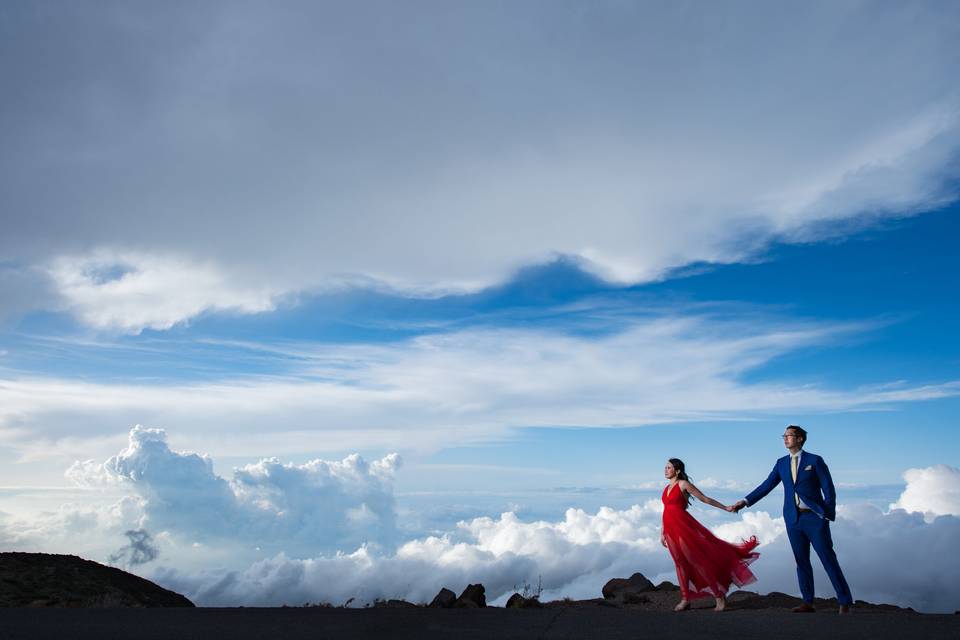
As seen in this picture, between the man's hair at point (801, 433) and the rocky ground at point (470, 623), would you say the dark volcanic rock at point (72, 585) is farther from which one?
the man's hair at point (801, 433)

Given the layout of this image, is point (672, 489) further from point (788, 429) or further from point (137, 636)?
point (137, 636)

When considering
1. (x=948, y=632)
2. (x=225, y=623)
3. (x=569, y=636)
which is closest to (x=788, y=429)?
(x=948, y=632)

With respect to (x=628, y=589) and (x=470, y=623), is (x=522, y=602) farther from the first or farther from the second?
(x=628, y=589)

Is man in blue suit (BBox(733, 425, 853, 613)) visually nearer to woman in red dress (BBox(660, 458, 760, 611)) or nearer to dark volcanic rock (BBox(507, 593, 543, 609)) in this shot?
woman in red dress (BBox(660, 458, 760, 611))

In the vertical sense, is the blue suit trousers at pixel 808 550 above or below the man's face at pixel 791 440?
below

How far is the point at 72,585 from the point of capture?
1641cm

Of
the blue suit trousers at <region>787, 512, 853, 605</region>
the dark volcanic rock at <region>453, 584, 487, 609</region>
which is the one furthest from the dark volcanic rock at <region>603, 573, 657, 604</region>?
the blue suit trousers at <region>787, 512, 853, 605</region>

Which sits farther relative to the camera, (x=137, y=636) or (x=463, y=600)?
(x=463, y=600)

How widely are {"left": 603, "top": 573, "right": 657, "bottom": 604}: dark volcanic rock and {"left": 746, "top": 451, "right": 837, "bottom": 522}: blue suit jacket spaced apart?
3145 millimetres

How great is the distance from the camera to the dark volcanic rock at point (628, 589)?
12.5 metres

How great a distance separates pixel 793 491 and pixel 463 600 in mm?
5175

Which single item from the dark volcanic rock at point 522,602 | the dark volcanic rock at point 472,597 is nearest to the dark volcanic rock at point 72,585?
the dark volcanic rock at point 472,597

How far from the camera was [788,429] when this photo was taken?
10656mm

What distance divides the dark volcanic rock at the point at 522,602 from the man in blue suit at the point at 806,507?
335 centimetres
